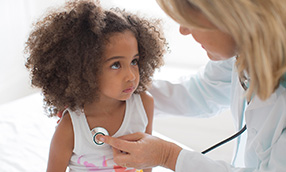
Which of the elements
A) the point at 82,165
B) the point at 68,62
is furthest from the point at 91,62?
Result: the point at 82,165

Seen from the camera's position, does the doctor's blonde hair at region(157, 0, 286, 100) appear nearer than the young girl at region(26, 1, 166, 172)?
Yes

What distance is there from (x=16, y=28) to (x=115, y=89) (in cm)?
184

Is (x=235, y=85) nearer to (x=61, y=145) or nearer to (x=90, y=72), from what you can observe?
(x=90, y=72)

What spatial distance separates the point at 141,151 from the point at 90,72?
11.7 inches

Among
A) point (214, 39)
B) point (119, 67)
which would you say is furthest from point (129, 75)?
point (214, 39)

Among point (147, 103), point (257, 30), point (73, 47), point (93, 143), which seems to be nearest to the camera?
point (257, 30)

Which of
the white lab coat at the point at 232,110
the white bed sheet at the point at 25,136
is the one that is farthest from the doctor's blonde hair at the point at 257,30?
the white bed sheet at the point at 25,136

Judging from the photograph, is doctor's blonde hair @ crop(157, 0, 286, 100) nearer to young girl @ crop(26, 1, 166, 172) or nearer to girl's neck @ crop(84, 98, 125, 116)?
young girl @ crop(26, 1, 166, 172)

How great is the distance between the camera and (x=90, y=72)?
1.05 m

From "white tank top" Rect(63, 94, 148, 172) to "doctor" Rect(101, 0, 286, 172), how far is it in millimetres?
56

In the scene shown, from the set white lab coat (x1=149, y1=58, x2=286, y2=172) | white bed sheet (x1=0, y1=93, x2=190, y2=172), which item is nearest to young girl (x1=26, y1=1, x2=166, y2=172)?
white lab coat (x1=149, y1=58, x2=286, y2=172)

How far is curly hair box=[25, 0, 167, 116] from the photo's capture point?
3.40 feet

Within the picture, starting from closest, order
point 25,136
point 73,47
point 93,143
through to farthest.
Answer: point 73,47 < point 93,143 < point 25,136

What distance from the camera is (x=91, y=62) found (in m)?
1.04
